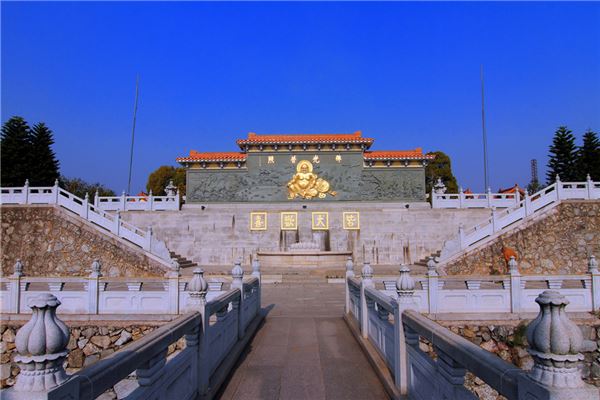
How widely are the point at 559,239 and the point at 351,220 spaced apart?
10.5 m

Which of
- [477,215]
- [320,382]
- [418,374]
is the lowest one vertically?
[320,382]

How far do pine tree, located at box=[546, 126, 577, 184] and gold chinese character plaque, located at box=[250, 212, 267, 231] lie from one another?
24.6 m

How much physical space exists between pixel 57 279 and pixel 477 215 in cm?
2095

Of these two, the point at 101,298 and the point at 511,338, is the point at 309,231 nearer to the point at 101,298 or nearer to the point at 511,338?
the point at 101,298

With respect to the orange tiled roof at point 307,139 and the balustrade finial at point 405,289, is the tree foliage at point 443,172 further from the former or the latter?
the balustrade finial at point 405,289

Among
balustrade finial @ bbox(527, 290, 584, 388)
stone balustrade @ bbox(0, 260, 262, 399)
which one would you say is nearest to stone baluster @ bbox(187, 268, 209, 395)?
stone balustrade @ bbox(0, 260, 262, 399)

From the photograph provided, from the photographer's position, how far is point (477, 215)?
23094 millimetres

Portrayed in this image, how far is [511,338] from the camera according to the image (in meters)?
8.45

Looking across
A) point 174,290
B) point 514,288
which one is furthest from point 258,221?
point 514,288

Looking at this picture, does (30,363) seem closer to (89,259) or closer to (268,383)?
(268,383)

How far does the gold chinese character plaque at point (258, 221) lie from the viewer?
24.0 metres

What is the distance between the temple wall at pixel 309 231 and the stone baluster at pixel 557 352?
70.8ft

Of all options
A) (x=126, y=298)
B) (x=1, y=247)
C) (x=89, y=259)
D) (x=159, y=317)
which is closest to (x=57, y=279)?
(x=126, y=298)

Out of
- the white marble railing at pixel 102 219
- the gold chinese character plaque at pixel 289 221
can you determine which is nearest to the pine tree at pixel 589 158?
the gold chinese character plaque at pixel 289 221
